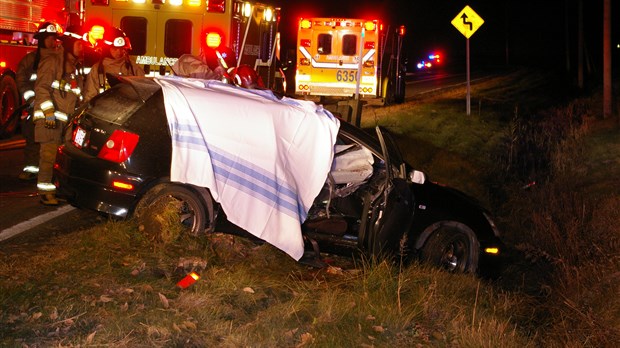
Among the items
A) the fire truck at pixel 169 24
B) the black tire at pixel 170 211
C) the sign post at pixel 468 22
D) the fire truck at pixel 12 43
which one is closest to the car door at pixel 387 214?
the black tire at pixel 170 211

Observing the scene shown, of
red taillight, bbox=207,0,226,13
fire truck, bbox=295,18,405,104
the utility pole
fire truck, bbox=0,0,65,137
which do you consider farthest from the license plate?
the utility pole

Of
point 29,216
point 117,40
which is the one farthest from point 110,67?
point 29,216

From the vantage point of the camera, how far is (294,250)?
20.5ft

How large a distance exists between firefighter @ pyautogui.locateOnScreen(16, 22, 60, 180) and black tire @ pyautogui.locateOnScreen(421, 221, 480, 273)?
15.1 ft

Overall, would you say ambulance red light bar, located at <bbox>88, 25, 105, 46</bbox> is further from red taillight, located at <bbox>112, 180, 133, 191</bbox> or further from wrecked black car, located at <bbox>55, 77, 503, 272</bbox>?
red taillight, located at <bbox>112, 180, 133, 191</bbox>

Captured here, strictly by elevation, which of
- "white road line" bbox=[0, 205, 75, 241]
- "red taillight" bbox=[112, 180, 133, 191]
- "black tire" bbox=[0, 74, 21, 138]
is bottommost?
"white road line" bbox=[0, 205, 75, 241]

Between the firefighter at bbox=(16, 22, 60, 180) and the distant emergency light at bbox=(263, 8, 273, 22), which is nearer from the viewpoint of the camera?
the firefighter at bbox=(16, 22, 60, 180)

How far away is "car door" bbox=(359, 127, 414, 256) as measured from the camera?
6801 mm

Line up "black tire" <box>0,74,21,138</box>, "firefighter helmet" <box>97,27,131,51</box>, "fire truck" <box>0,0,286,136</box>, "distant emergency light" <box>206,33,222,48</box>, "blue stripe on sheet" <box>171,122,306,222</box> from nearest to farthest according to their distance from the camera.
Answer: "blue stripe on sheet" <box>171,122,306,222</box> < "firefighter helmet" <box>97,27,131,51</box> < "distant emergency light" <box>206,33,222,48</box> < "fire truck" <box>0,0,286,136</box> < "black tire" <box>0,74,21,138</box>

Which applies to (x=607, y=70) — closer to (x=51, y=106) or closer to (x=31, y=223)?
(x=51, y=106)

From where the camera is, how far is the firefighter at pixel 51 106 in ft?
29.1

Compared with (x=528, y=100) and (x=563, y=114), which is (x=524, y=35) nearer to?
(x=528, y=100)

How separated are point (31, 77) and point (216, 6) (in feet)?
13.6

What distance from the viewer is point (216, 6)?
1280 centimetres
